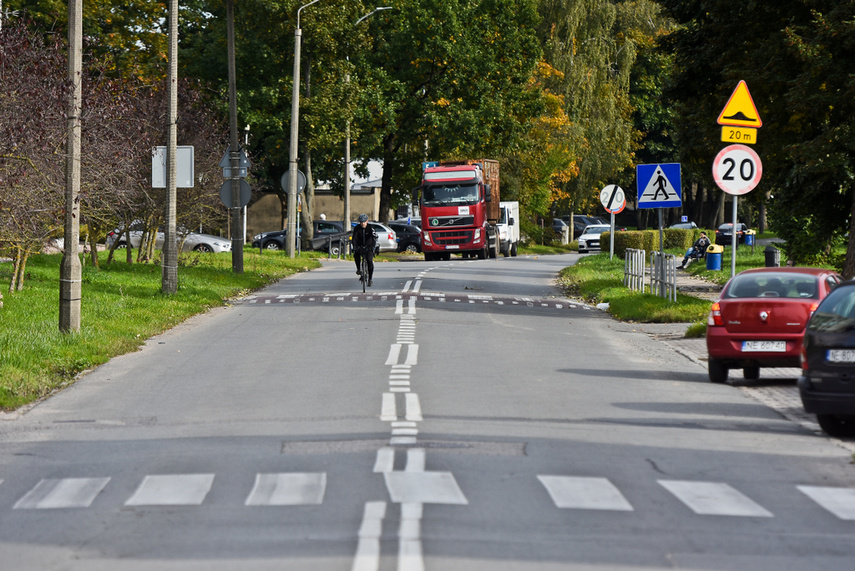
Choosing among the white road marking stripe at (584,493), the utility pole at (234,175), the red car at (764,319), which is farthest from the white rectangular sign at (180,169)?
the white road marking stripe at (584,493)

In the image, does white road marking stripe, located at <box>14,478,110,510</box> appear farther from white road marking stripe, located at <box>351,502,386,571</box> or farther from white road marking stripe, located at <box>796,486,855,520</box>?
white road marking stripe, located at <box>796,486,855,520</box>

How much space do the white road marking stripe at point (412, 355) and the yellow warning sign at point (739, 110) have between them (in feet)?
18.0

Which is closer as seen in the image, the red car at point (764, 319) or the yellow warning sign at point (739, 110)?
the red car at point (764, 319)

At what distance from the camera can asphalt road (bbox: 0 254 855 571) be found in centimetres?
680

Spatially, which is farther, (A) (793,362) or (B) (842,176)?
(B) (842,176)

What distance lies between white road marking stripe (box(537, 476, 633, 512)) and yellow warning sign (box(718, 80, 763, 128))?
36.0ft

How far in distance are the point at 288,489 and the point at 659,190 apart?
18.5 m

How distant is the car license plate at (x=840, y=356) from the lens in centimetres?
1086

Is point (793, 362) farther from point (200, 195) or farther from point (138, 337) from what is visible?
point (200, 195)

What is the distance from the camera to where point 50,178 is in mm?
25172

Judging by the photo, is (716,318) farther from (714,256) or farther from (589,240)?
(589,240)

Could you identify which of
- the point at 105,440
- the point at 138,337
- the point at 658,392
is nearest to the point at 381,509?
the point at 105,440

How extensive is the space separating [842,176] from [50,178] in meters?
14.9

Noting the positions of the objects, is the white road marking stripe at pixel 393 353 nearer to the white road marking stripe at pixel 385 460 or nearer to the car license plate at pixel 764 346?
the car license plate at pixel 764 346
